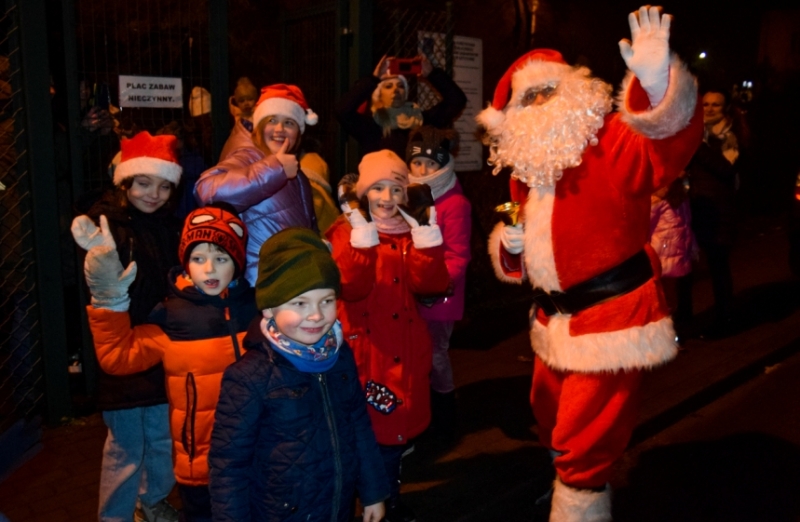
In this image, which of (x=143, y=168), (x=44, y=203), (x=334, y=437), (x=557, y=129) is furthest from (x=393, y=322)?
(x=44, y=203)

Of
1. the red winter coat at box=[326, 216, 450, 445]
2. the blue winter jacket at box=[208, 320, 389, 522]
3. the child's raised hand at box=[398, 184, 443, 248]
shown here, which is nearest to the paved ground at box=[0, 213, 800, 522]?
the red winter coat at box=[326, 216, 450, 445]

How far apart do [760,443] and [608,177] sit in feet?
9.35

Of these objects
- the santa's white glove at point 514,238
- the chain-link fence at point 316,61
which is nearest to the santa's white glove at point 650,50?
the santa's white glove at point 514,238

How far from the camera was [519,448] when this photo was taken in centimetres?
467

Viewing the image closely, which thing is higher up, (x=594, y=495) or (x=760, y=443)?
(x=594, y=495)

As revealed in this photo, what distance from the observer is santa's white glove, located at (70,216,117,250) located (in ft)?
9.16

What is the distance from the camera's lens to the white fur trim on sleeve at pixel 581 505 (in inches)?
127

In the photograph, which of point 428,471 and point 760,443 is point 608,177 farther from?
point 760,443

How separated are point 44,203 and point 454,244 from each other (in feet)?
8.42

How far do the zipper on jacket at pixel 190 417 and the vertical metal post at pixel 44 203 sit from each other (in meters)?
2.18

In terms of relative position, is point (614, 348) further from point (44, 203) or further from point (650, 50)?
point (44, 203)

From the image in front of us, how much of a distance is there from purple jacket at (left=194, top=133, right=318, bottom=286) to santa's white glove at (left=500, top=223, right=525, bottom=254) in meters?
1.22

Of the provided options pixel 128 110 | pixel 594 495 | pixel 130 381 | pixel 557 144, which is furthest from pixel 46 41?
pixel 594 495

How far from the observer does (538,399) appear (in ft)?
11.7
